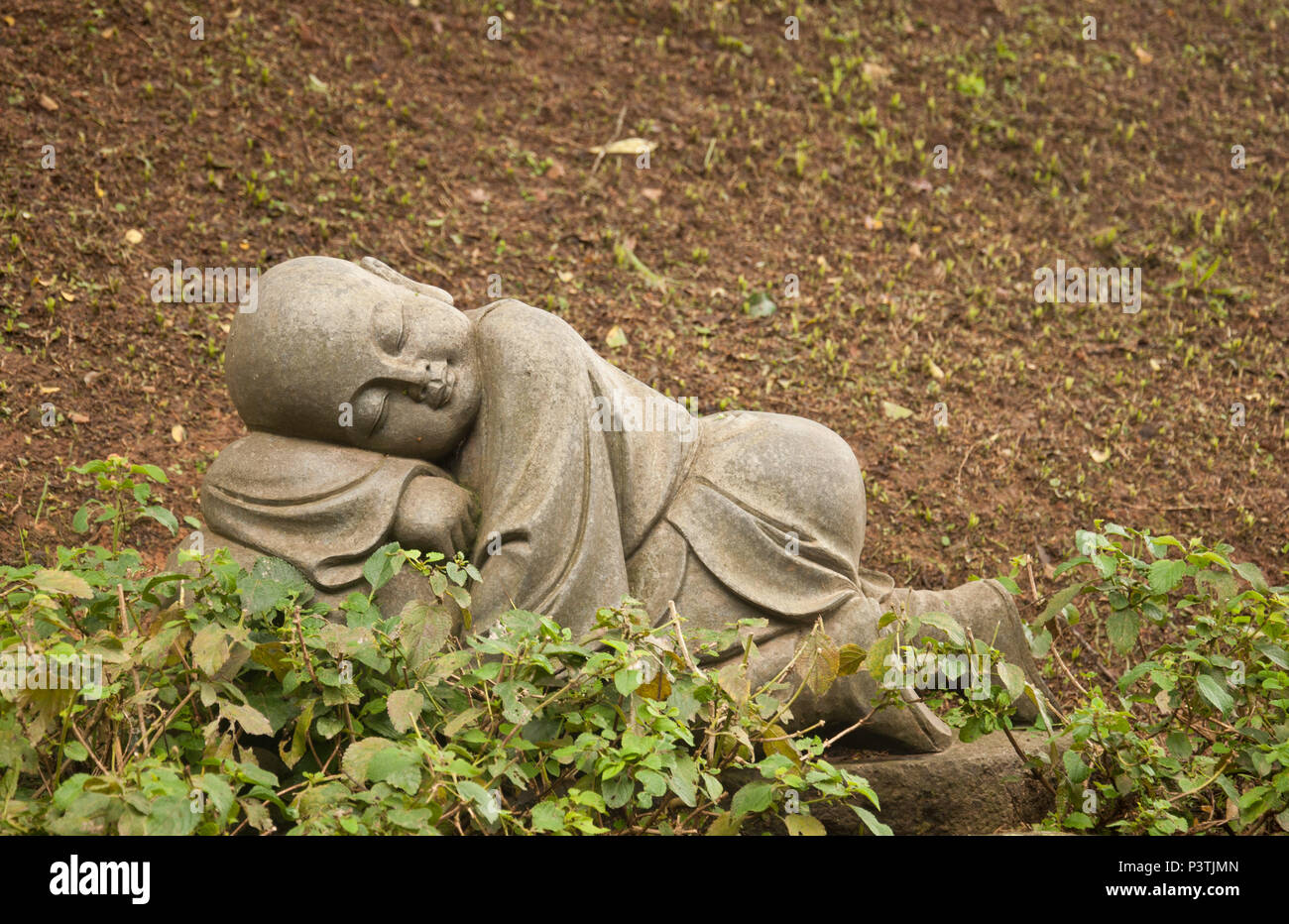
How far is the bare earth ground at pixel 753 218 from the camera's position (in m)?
6.00

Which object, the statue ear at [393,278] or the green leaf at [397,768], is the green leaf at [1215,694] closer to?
the green leaf at [397,768]

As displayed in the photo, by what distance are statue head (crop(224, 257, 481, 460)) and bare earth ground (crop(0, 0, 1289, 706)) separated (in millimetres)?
2209

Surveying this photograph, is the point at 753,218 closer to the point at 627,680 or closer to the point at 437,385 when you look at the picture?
the point at 437,385

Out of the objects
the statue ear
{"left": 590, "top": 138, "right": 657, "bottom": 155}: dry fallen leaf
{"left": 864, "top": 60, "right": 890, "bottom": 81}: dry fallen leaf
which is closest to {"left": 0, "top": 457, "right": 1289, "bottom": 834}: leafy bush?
the statue ear

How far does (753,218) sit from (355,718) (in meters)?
4.78

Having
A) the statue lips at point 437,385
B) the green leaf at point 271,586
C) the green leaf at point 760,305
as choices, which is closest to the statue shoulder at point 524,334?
the statue lips at point 437,385

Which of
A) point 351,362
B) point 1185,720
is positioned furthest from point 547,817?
point 1185,720

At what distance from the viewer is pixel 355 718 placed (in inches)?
123

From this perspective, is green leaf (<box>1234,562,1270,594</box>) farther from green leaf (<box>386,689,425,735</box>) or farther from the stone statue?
green leaf (<box>386,689,425,735</box>)

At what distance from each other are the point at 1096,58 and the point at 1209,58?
Result: 0.76 meters

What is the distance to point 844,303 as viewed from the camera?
22.6 ft

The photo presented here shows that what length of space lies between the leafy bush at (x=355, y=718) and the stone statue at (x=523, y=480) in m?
0.22

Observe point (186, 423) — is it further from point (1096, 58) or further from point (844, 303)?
point (1096, 58)

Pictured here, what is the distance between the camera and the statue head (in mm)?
3443
